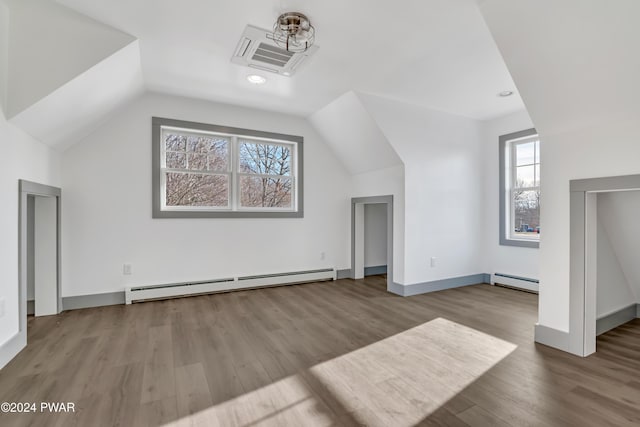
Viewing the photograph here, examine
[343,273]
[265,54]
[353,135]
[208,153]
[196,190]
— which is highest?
[265,54]

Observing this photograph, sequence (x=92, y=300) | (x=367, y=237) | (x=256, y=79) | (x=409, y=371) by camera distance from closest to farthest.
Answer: (x=409, y=371), (x=256, y=79), (x=92, y=300), (x=367, y=237)

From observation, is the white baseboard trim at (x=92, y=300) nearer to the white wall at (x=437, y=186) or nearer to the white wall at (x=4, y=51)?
the white wall at (x=4, y=51)

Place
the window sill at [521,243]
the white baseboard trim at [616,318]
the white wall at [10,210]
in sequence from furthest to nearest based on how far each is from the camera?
1. the window sill at [521,243]
2. the white baseboard trim at [616,318]
3. the white wall at [10,210]

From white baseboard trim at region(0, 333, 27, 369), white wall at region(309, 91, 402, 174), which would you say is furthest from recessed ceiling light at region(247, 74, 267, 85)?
white baseboard trim at region(0, 333, 27, 369)

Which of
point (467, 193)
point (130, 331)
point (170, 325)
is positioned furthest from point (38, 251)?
point (467, 193)

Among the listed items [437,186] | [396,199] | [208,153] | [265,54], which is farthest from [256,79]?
Answer: [437,186]

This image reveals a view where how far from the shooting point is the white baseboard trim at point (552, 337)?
2543 millimetres

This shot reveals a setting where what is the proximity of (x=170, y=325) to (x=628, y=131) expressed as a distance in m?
4.42

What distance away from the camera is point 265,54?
2969mm

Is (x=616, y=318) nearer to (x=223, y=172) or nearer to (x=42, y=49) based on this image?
(x=223, y=172)

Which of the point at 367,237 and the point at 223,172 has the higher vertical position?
the point at 223,172

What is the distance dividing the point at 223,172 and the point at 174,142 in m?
0.79

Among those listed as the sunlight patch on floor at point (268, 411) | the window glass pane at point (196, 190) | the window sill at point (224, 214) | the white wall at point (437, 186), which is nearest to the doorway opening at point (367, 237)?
the white wall at point (437, 186)

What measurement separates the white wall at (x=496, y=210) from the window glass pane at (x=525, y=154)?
0.28m
